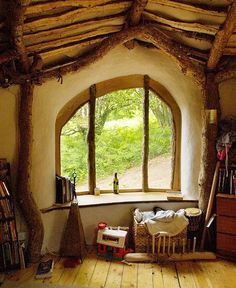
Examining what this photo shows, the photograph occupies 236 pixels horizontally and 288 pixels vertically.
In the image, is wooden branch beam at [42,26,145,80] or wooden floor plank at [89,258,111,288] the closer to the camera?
wooden floor plank at [89,258,111,288]

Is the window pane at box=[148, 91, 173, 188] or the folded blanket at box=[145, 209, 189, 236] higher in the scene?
the window pane at box=[148, 91, 173, 188]

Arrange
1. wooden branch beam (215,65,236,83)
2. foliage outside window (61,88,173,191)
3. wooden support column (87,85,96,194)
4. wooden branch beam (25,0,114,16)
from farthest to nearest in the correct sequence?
foliage outside window (61,88,173,191)
wooden support column (87,85,96,194)
wooden branch beam (215,65,236,83)
wooden branch beam (25,0,114,16)

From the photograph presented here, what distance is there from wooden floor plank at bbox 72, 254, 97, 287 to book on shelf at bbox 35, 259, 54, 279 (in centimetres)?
32

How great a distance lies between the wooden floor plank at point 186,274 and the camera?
10.1 feet

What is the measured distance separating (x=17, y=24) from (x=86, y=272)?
262 centimetres

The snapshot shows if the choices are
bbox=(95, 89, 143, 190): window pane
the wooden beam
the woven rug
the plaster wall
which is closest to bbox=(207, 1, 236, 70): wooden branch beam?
the plaster wall

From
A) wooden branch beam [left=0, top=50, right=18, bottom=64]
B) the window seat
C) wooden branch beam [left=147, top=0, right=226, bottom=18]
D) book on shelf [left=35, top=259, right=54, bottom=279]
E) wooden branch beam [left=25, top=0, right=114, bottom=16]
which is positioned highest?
wooden branch beam [left=147, top=0, right=226, bottom=18]

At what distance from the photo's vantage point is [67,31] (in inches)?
124

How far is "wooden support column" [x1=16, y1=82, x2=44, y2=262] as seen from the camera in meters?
3.41

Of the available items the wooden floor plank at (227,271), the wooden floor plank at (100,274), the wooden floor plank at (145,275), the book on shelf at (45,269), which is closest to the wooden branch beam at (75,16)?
the book on shelf at (45,269)

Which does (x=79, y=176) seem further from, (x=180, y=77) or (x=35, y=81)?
(x=180, y=77)

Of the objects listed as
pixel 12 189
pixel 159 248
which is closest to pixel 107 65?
pixel 12 189

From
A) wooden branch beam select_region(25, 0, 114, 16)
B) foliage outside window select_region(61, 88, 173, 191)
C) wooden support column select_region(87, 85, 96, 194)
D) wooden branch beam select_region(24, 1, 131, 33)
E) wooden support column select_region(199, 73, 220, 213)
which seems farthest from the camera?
foliage outside window select_region(61, 88, 173, 191)

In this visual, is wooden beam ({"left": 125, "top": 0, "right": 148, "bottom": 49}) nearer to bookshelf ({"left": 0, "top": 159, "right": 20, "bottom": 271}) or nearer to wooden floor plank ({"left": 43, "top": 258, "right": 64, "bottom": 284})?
bookshelf ({"left": 0, "top": 159, "right": 20, "bottom": 271})
